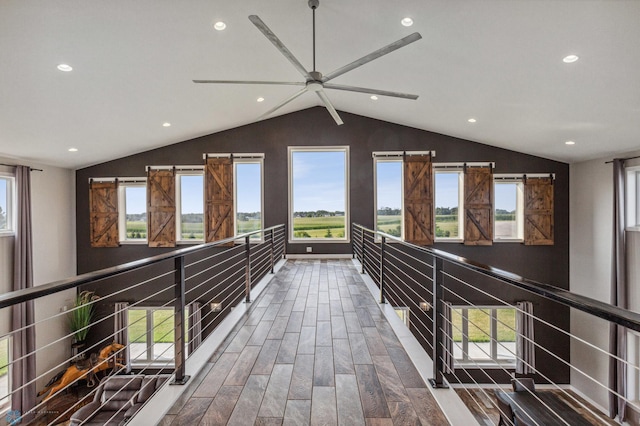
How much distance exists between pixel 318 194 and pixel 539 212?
15.7 feet

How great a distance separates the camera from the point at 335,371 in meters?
2.30

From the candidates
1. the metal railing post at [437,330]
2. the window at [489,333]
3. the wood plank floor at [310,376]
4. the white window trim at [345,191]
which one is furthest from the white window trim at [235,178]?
the metal railing post at [437,330]

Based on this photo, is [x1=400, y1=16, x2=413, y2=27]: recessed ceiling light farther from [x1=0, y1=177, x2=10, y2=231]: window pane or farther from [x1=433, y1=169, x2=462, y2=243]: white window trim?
[x1=0, y1=177, x2=10, y2=231]: window pane

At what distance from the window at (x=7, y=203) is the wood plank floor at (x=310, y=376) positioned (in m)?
5.46

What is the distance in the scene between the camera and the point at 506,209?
282 inches

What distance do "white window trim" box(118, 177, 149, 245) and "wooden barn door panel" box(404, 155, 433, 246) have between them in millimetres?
5889

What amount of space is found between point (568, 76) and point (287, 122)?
16.5 feet

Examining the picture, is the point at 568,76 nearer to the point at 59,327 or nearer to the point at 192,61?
the point at 192,61

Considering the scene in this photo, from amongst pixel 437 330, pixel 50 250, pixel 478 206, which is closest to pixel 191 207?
pixel 50 250

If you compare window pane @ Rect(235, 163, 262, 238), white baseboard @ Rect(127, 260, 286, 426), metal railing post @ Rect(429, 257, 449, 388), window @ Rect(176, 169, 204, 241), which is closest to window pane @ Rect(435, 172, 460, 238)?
window pane @ Rect(235, 163, 262, 238)

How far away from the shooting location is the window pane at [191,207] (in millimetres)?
7371

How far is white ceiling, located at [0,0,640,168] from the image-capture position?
300 centimetres

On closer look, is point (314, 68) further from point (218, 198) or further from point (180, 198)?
point (180, 198)

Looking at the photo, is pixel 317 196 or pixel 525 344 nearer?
pixel 525 344
